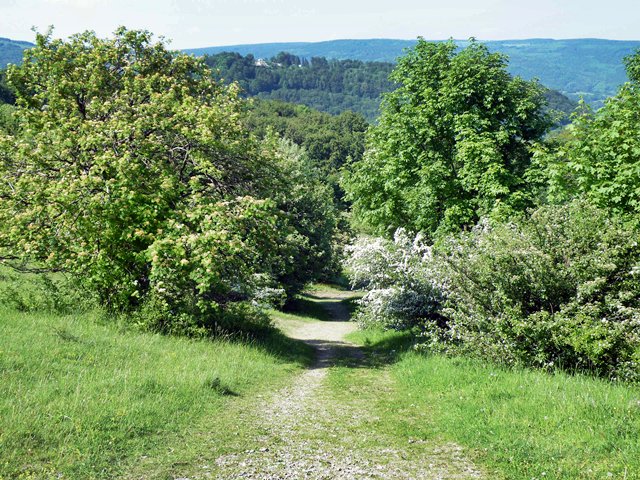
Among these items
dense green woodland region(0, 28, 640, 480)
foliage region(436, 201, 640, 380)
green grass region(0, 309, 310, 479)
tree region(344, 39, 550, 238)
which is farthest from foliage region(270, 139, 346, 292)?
foliage region(436, 201, 640, 380)

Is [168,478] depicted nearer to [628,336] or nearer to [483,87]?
[628,336]

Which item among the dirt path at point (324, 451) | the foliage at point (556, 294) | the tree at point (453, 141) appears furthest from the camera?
the tree at point (453, 141)

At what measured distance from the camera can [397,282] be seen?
16.7 meters

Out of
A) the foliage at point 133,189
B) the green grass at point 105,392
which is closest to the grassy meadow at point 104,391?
the green grass at point 105,392

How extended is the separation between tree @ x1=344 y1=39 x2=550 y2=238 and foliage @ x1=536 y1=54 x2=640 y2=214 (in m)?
2.70

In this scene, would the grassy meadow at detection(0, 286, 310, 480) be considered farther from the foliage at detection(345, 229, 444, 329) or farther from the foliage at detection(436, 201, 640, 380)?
the foliage at detection(436, 201, 640, 380)

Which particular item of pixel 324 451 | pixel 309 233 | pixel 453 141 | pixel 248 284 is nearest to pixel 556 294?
pixel 324 451

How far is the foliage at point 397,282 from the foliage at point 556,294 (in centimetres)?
308

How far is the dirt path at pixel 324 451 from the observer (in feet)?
21.5

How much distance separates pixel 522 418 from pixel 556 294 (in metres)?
4.38

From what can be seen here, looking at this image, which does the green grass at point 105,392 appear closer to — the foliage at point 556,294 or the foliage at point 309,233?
the foliage at point 556,294

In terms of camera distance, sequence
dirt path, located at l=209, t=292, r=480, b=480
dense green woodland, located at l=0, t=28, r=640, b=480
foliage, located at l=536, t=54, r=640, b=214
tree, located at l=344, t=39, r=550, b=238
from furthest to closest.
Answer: tree, located at l=344, t=39, r=550, b=238
foliage, located at l=536, t=54, r=640, b=214
dense green woodland, located at l=0, t=28, r=640, b=480
dirt path, located at l=209, t=292, r=480, b=480

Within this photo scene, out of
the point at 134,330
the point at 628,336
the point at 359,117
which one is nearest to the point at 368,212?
the point at 134,330

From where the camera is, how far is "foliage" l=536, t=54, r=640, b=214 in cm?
1577
